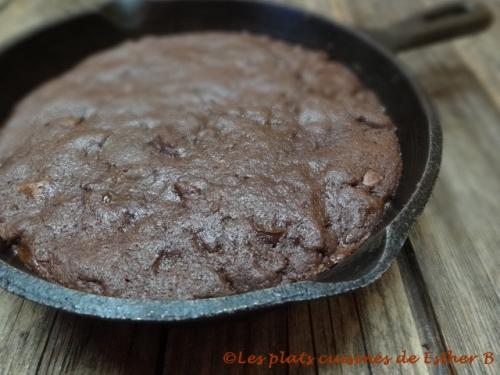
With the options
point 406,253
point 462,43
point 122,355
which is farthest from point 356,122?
point 462,43

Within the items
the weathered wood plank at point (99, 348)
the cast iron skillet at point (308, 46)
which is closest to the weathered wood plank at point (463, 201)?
the cast iron skillet at point (308, 46)

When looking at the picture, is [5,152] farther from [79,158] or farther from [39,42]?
[39,42]

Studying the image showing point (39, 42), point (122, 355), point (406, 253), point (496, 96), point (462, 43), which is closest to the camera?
point (122, 355)

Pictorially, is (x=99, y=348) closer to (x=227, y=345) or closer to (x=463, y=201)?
(x=227, y=345)

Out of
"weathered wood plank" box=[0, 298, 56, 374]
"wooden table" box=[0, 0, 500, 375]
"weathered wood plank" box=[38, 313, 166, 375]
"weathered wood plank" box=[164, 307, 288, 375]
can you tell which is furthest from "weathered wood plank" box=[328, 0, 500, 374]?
"weathered wood plank" box=[0, 298, 56, 374]

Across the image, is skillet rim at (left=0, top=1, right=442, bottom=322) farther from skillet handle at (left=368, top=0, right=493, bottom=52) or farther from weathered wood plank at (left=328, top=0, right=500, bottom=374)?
skillet handle at (left=368, top=0, right=493, bottom=52)

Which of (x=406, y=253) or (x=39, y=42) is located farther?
(x=39, y=42)

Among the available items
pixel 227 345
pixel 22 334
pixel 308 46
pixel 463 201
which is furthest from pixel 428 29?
pixel 22 334
